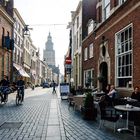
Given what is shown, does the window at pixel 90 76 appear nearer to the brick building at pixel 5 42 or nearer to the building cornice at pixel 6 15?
the brick building at pixel 5 42

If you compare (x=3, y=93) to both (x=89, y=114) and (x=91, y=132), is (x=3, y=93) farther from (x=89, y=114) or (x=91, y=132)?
(x=91, y=132)

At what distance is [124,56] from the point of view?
15703mm

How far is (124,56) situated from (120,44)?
2.89 ft

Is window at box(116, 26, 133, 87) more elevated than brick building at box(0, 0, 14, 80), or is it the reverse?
brick building at box(0, 0, 14, 80)

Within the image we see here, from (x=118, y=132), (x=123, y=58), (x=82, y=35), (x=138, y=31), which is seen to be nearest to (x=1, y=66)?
(x=82, y=35)


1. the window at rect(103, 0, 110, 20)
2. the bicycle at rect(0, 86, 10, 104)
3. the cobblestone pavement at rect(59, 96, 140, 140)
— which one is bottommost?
the cobblestone pavement at rect(59, 96, 140, 140)

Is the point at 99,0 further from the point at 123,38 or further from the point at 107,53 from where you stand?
the point at 123,38

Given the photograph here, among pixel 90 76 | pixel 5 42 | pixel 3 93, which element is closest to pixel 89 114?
pixel 3 93

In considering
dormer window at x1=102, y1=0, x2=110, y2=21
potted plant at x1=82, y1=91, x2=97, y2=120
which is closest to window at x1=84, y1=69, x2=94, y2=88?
dormer window at x1=102, y1=0, x2=110, y2=21

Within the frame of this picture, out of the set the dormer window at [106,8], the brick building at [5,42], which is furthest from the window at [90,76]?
the brick building at [5,42]

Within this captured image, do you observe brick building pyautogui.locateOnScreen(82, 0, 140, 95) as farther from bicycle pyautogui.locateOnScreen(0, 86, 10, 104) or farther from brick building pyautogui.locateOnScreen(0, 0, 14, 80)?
brick building pyautogui.locateOnScreen(0, 0, 14, 80)

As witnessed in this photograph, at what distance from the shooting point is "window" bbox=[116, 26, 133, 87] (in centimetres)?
1488

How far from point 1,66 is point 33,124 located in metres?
26.8

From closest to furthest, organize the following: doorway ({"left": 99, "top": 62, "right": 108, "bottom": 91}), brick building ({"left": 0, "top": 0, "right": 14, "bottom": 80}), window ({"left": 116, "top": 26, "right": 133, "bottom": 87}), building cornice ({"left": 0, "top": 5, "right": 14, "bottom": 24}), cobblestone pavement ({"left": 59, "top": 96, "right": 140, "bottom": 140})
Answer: cobblestone pavement ({"left": 59, "top": 96, "right": 140, "bottom": 140})
window ({"left": 116, "top": 26, "right": 133, "bottom": 87})
doorway ({"left": 99, "top": 62, "right": 108, "bottom": 91})
building cornice ({"left": 0, "top": 5, "right": 14, "bottom": 24})
brick building ({"left": 0, "top": 0, "right": 14, "bottom": 80})
